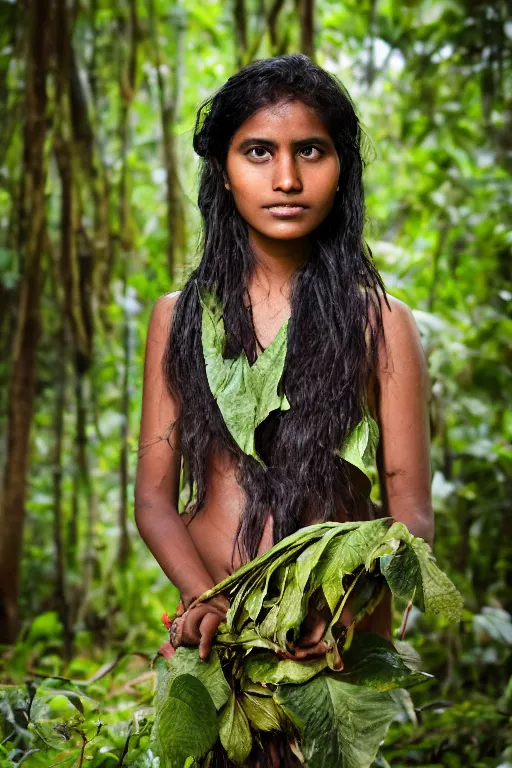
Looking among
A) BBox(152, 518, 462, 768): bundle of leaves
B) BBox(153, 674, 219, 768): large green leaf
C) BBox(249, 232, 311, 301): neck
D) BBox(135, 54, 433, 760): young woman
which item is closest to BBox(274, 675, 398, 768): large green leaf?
BBox(152, 518, 462, 768): bundle of leaves

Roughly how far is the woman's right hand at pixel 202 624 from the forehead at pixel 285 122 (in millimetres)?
690

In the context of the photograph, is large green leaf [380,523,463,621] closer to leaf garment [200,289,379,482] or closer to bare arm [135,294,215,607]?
leaf garment [200,289,379,482]

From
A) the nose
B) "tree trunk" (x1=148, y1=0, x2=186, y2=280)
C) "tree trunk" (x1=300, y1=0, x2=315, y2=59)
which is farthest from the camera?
"tree trunk" (x1=148, y1=0, x2=186, y2=280)

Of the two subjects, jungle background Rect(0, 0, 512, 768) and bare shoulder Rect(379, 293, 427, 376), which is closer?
bare shoulder Rect(379, 293, 427, 376)

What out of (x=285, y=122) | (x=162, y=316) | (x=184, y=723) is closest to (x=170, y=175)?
(x=162, y=316)

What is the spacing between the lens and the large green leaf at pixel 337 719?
1283 millimetres

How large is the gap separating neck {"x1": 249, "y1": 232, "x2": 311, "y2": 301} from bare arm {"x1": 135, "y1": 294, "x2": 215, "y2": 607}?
166 mm

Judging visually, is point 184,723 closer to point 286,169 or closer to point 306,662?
point 306,662

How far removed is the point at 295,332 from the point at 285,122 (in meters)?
0.32

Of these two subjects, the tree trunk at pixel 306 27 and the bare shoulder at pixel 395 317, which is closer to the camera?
the bare shoulder at pixel 395 317

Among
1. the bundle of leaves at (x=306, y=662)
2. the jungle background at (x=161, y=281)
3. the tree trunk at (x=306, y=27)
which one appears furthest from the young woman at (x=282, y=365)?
the tree trunk at (x=306, y=27)

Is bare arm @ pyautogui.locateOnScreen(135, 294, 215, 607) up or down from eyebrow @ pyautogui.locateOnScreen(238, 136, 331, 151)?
down

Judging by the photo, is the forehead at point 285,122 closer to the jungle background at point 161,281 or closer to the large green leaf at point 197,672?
the large green leaf at point 197,672

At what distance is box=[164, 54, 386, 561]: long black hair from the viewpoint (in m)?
1.57
